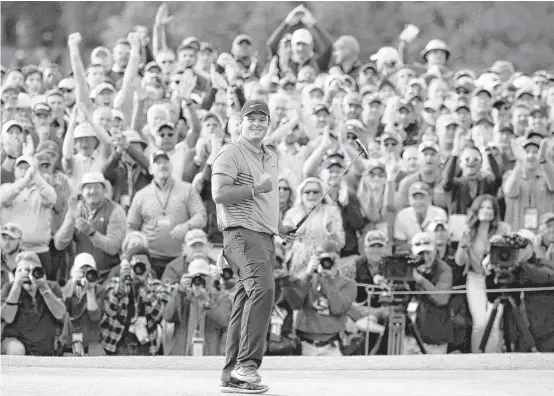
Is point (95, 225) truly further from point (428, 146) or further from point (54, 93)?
point (428, 146)

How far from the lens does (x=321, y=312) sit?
15008mm

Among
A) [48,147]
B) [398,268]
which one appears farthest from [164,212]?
[398,268]

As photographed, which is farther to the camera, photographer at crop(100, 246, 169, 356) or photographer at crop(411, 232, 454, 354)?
photographer at crop(411, 232, 454, 354)

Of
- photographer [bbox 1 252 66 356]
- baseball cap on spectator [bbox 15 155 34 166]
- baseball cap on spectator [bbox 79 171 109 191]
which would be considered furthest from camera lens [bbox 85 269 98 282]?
baseball cap on spectator [bbox 15 155 34 166]

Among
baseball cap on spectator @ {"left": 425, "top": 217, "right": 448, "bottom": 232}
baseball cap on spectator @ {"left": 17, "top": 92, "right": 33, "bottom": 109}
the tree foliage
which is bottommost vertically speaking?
baseball cap on spectator @ {"left": 425, "top": 217, "right": 448, "bottom": 232}

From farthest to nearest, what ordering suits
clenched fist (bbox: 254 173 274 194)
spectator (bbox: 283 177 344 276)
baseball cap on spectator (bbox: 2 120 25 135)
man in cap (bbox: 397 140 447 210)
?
baseball cap on spectator (bbox: 2 120 25 135)
man in cap (bbox: 397 140 447 210)
spectator (bbox: 283 177 344 276)
clenched fist (bbox: 254 173 274 194)

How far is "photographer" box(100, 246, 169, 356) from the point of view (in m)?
14.9

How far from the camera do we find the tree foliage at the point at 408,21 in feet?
112

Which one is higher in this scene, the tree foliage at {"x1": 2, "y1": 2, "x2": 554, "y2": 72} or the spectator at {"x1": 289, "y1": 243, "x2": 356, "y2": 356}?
the tree foliage at {"x1": 2, "y1": 2, "x2": 554, "y2": 72}

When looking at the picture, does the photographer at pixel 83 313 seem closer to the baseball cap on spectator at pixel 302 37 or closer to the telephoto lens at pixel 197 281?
the telephoto lens at pixel 197 281

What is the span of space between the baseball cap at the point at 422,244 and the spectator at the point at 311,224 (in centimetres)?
80

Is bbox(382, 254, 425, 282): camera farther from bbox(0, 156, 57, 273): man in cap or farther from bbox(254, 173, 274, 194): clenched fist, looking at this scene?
bbox(254, 173, 274, 194): clenched fist

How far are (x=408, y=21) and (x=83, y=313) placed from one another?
2109 centimetres

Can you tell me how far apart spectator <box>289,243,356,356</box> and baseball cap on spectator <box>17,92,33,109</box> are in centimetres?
510
